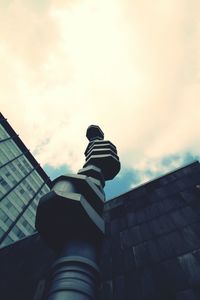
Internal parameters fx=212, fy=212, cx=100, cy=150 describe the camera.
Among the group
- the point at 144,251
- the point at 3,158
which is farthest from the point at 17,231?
the point at 144,251

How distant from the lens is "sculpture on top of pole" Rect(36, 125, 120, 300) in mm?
4223

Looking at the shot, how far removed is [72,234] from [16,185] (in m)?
44.1

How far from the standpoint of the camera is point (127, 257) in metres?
7.37

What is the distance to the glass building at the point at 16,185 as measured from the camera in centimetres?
3978

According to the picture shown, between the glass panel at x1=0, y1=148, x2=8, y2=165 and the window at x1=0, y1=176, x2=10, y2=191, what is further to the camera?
the glass panel at x1=0, y1=148, x2=8, y2=165

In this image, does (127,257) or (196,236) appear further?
(127,257)

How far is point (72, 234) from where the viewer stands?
17.9 feet

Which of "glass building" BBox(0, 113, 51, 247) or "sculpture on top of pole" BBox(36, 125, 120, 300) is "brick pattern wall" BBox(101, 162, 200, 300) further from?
"glass building" BBox(0, 113, 51, 247)

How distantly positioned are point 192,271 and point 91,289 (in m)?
3.16

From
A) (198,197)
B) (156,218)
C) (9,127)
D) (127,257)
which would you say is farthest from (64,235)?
(9,127)

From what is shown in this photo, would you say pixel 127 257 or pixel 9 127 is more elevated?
pixel 9 127

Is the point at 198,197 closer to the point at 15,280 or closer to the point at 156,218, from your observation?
the point at 156,218

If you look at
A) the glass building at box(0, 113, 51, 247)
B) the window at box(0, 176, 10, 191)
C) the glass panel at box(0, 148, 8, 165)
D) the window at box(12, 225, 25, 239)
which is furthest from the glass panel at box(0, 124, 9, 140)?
the window at box(12, 225, 25, 239)

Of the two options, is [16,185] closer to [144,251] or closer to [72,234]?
[144,251]
